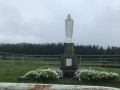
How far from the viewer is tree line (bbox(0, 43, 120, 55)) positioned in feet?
92.8

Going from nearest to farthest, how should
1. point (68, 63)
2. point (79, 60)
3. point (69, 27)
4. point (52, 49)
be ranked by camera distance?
point (68, 63), point (69, 27), point (79, 60), point (52, 49)

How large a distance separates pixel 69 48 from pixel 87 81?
10.2ft

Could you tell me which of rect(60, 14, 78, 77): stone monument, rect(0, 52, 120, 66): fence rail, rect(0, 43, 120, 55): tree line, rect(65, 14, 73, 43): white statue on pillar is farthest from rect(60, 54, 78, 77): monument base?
rect(0, 43, 120, 55): tree line

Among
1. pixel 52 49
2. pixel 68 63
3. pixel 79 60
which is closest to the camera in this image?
pixel 68 63

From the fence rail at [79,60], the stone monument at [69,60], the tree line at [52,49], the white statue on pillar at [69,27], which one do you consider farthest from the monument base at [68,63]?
the tree line at [52,49]

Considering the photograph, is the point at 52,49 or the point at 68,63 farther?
the point at 52,49

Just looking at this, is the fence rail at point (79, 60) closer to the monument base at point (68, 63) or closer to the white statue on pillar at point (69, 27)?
the white statue on pillar at point (69, 27)

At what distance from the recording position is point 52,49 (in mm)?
32250

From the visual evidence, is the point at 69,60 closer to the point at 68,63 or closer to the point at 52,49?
the point at 68,63

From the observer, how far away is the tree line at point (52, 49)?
1114 inches

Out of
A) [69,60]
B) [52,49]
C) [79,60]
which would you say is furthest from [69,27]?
[52,49]

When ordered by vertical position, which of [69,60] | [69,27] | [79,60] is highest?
[69,27]

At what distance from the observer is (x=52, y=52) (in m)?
32.3

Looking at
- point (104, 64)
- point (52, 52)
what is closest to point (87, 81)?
point (104, 64)
